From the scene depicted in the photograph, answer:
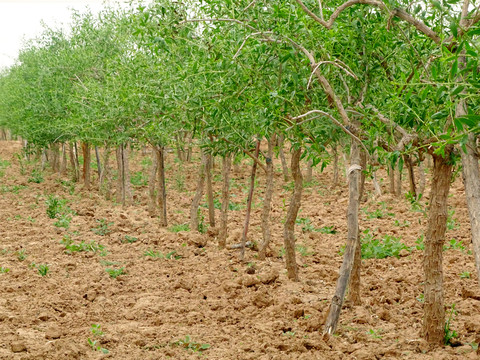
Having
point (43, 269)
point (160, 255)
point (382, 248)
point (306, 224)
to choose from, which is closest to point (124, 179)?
point (306, 224)

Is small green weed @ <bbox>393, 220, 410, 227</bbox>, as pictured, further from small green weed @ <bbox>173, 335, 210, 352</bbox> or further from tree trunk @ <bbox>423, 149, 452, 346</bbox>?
small green weed @ <bbox>173, 335, 210, 352</bbox>

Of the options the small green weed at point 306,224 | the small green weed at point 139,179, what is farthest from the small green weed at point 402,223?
the small green weed at point 139,179

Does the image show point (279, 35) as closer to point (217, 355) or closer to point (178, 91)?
point (178, 91)

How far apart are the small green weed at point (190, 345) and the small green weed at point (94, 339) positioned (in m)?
0.86

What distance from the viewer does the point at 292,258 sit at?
8.94 m

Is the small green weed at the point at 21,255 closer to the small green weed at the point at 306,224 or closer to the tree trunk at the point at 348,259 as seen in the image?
the tree trunk at the point at 348,259

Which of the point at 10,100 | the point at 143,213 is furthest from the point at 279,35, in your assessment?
the point at 10,100

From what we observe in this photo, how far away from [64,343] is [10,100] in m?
27.0

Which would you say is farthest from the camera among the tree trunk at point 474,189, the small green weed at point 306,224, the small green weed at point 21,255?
the small green weed at point 306,224

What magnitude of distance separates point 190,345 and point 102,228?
325 inches

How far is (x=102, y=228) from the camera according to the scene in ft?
45.4

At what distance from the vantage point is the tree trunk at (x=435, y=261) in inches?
221

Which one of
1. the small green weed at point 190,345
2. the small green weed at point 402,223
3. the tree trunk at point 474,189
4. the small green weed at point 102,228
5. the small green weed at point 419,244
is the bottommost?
the small green weed at point 190,345

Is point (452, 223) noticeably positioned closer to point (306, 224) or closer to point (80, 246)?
point (306, 224)
